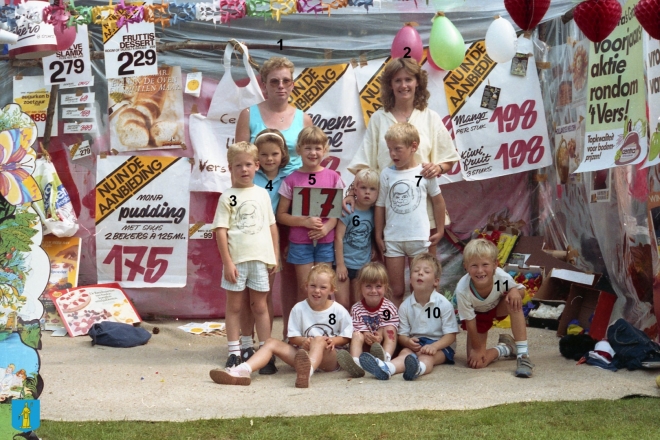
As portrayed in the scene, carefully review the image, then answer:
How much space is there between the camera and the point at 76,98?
680 centimetres

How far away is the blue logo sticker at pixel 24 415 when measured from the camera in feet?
11.0

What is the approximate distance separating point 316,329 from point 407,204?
1006 millimetres

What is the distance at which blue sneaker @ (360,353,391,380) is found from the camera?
4.88 metres

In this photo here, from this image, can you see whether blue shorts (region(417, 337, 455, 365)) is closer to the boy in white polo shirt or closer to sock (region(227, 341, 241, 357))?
the boy in white polo shirt

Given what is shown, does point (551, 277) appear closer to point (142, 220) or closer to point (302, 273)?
point (302, 273)

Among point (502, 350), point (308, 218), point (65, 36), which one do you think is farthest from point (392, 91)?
point (65, 36)

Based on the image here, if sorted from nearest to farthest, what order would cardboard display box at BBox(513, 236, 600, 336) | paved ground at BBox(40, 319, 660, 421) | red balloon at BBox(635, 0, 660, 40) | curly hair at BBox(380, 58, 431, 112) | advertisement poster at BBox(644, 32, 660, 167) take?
→ 1. paved ground at BBox(40, 319, 660, 421)
2. red balloon at BBox(635, 0, 660, 40)
3. advertisement poster at BBox(644, 32, 660, 167)
4. curly hair at BBox(380, 58, 431, 112)
5. cardboard display box at BBox(513, 236, 600, 336)

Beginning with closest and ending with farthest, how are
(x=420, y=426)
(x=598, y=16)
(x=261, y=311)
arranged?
(x=420, y=426) → (x=598, y=16) → (x=261, y=311)

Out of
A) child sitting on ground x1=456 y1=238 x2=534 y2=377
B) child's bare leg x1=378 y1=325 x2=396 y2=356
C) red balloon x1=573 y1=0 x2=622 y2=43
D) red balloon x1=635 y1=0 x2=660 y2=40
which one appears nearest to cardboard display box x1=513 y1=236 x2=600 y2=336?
child sitting on ground x1=456 y1=238 x2=534 y2=377

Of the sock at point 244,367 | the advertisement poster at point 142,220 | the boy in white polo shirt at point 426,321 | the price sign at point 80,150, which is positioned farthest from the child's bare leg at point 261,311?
the price sign at point 80,150

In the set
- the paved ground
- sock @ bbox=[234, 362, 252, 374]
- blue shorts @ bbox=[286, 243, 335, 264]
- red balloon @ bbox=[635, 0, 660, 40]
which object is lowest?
the paved ground

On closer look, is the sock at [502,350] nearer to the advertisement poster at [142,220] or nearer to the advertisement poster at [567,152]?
the advertisement poster at [567,152]

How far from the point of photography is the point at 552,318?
634cm

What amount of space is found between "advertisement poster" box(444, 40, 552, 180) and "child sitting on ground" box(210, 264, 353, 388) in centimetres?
221
